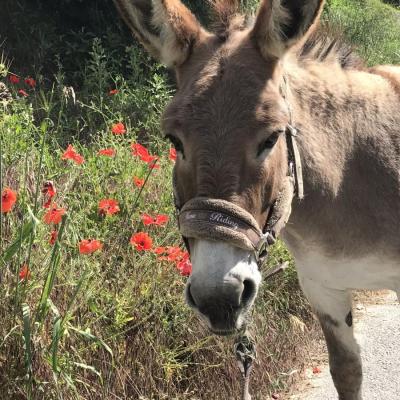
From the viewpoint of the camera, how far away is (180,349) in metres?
3.13

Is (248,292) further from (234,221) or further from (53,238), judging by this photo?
(53,238)

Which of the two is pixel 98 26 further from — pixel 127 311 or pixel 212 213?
pixel 212 213

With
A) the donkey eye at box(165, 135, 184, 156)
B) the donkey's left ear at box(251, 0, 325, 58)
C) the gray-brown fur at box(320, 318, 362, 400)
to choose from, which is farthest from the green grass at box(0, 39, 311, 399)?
the donkey's left ear at box(251, 0, 325, 58)

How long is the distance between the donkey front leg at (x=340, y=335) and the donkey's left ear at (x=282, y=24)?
1.30 metres

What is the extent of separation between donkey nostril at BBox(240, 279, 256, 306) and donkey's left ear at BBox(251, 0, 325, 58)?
2.78 feet

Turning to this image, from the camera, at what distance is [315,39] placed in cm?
280

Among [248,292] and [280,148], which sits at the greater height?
[280,148]

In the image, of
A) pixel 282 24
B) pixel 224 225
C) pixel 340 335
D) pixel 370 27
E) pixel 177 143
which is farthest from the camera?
pixel 370 27

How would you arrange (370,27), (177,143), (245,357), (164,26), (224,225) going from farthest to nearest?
(370,27) < (245,357) < (164,26) < (177,143) < (224,225)

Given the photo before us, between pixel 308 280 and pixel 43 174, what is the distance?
1.59 metres

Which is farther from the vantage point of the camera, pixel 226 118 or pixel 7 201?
pixel 7 201

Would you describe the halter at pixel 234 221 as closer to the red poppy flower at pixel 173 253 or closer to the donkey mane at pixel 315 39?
the donkey mane at pixel 315 39

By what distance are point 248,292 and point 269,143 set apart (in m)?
0.50

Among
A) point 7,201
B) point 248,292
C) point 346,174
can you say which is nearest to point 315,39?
point 346,174
